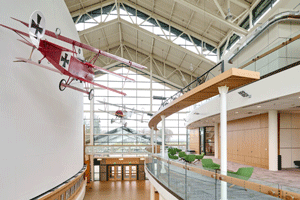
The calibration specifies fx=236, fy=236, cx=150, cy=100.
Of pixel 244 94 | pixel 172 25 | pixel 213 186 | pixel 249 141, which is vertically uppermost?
pixel 172 25

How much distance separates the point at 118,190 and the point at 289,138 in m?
14.3

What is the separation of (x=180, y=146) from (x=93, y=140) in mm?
10360

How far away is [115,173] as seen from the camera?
83.7 ft

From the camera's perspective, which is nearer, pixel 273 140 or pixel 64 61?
pixel 64 61

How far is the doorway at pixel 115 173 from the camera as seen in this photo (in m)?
25.5

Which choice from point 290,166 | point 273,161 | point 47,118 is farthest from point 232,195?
point 290,166

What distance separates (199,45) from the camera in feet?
70.9

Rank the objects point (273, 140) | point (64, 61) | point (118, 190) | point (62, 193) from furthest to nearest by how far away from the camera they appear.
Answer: point (118, 190) < point (273, 140) < point (62, 193) < point (64, 61)

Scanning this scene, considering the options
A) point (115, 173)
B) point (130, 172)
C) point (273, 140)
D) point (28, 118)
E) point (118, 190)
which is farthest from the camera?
point (130, 172)

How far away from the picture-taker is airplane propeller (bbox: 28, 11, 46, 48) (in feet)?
14.6

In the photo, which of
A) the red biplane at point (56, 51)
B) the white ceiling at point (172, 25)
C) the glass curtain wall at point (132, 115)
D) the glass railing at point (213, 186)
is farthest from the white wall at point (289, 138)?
the glass curtain wall at point (132, 115)

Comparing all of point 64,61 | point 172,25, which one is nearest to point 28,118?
point 64,61

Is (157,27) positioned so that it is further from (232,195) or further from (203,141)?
(232,195)

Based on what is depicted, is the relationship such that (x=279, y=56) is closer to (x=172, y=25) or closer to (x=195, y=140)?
(x=172, y=25)
